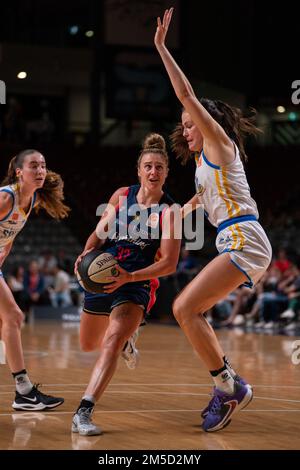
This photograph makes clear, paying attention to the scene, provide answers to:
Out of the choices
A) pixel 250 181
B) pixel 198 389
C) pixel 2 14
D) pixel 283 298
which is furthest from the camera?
pixel 2 14

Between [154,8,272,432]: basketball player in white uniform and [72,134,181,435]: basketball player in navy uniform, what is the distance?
0.33 metres

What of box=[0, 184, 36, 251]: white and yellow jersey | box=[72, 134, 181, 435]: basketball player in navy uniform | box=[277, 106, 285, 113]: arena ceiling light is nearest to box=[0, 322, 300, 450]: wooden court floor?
box=[72, 134, 181, 435]: basketball player in navy uniform

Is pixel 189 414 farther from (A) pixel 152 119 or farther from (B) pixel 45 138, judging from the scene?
(B) pixel 45 138

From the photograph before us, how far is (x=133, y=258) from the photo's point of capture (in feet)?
19.0

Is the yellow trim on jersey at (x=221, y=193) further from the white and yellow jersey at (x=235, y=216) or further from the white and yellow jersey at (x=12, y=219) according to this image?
the white and yellow jersey at (x=12, y=219)

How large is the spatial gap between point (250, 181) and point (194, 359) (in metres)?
12.0

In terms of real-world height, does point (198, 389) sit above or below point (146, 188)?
below

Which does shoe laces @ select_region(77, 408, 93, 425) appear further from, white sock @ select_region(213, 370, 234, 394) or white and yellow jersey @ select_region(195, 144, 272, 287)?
white and yellow jersey @ select_region(195, 144, 272, 287)

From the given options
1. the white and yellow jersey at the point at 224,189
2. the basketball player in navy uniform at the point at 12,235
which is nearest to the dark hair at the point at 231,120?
the white and yellow jersey at the point at 224,189

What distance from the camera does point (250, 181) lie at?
844 inches

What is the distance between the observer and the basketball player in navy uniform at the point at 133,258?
5379mm

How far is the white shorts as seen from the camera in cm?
527
